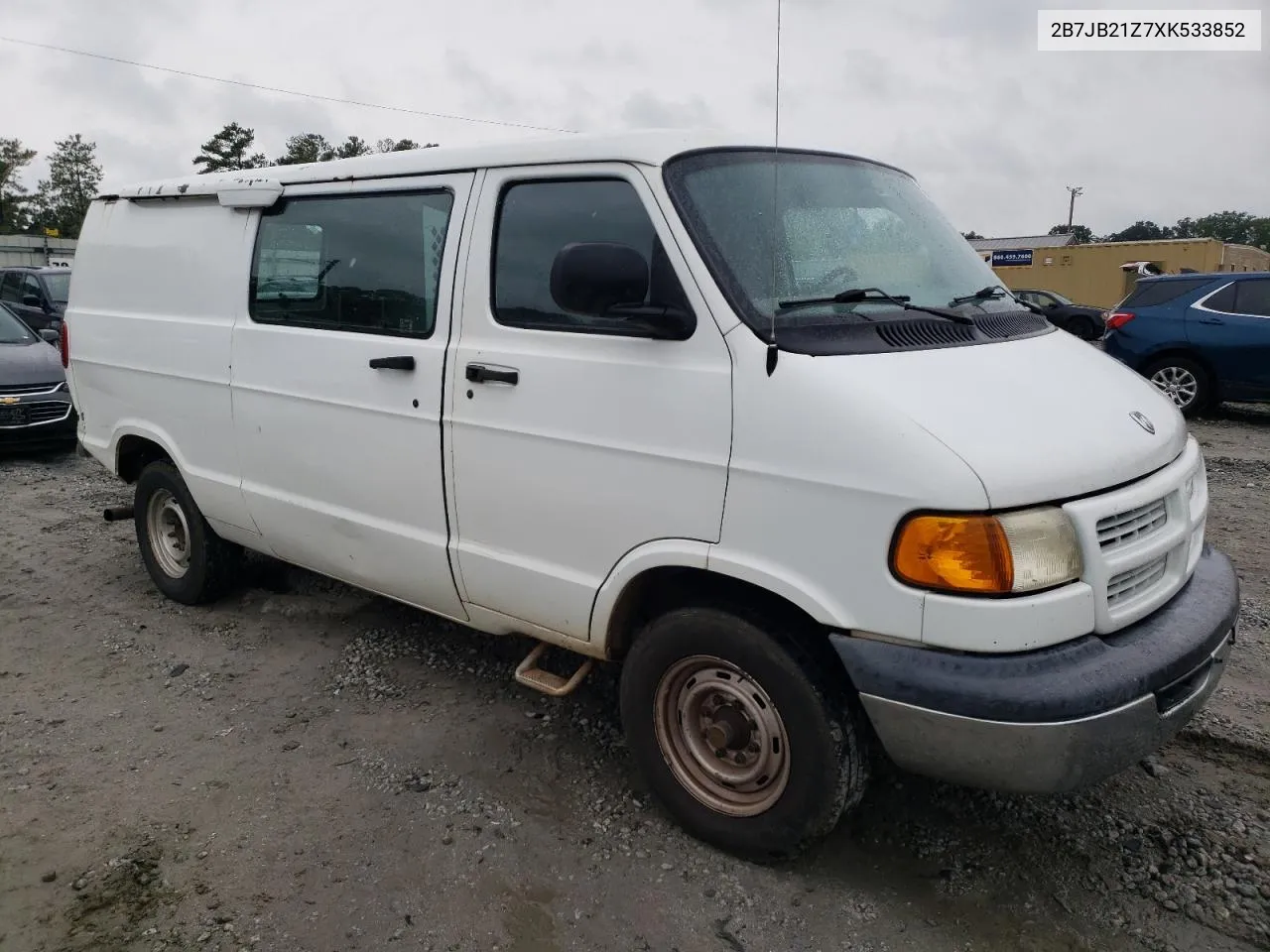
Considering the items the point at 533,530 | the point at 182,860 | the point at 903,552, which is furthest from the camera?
the point at 533,530

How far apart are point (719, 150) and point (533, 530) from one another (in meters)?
1.39

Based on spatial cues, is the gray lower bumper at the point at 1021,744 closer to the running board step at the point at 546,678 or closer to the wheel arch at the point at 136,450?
the running board step at the point at 546,678

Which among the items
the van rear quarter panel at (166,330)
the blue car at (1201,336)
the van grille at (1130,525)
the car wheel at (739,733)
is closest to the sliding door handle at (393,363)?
the van rear quarter panel at (166,330)

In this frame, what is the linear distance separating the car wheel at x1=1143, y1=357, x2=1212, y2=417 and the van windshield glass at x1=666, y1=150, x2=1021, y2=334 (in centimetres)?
836

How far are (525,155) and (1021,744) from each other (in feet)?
7.77

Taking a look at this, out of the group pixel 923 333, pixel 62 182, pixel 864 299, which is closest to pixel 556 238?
pixel 864 299

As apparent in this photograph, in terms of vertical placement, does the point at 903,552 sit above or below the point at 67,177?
below

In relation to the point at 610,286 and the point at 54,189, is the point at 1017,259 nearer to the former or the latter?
the point at 610,286

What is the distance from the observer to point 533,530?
3201 mm

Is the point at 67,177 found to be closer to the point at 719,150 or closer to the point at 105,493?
the point at 105,493

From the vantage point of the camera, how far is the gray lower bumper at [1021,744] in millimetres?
2344

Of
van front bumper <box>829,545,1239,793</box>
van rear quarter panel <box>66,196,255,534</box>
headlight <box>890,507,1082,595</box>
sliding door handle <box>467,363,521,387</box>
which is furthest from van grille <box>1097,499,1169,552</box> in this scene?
van rear quarter panel <box>66,196,255,534</box>

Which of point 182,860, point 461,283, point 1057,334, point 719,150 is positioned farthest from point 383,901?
point 1057,334

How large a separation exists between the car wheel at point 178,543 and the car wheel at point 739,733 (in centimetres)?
280
